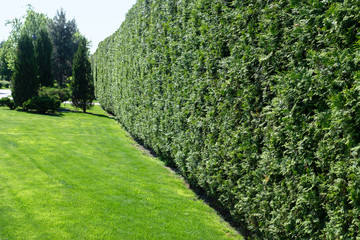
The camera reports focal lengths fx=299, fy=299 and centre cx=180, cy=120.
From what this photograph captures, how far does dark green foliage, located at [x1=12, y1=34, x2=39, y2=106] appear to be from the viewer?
19.5 meters

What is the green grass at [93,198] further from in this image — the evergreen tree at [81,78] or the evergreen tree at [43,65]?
the evergreen tree at [43,65]

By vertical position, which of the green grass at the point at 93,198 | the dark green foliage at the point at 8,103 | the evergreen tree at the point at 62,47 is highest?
the evergreen tree at the point at 62,47

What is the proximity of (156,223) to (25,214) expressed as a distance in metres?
2.14

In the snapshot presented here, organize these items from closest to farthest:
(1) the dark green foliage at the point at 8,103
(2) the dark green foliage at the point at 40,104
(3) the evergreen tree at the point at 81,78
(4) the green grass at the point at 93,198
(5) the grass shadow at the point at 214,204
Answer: (4) the green grass at the point at 93,198 → (5) the grass shadow at the point at 214,204 → (2) the dark green foliage at the point at 40,104 → (1) the dark green foliage at the point at 8,103 → (3) the evergreen tree at the point at 81,78

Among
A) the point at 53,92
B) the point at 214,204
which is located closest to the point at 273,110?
the point at 214,204

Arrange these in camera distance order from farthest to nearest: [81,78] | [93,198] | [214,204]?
[81,78], [214,204], [93,198]

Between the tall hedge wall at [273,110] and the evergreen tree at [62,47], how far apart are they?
4076 cm

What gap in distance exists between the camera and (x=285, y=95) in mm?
3361

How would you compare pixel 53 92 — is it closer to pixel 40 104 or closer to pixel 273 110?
pixel 40 104

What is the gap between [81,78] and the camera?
21.6m

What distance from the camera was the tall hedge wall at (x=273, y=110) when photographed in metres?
2.67

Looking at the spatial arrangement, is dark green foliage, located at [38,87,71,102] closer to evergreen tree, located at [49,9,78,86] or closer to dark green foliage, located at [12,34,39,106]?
dark green foliage, located at [12,34,39,106]

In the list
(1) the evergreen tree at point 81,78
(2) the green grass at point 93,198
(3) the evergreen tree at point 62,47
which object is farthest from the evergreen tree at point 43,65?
(2) the green grass at point 93,198

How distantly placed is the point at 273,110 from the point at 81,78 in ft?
65.6
